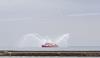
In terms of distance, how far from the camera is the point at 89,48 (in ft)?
18.3

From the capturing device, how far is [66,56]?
550cm

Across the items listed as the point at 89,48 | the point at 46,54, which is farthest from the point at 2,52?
the point at 89,48

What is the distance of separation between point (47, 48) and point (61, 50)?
355 mm

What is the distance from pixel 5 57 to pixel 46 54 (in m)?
1.01

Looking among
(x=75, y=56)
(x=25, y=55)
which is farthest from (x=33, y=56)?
(x=75, y=56)

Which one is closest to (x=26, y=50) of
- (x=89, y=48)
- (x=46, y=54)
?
(x=46, y=54)

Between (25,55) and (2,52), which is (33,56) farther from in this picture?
(2,52)

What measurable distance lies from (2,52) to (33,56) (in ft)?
2.55

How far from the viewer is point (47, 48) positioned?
223 inches

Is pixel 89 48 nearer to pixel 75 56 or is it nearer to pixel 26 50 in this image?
pixel 75 56

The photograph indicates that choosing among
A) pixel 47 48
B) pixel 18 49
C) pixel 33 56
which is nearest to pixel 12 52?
pixel 18 49

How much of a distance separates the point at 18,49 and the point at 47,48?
2.38 feet

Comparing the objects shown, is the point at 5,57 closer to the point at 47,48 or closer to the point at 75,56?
the point at 47,48

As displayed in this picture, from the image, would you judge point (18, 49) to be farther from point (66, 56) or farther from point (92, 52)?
point (92, 52)
